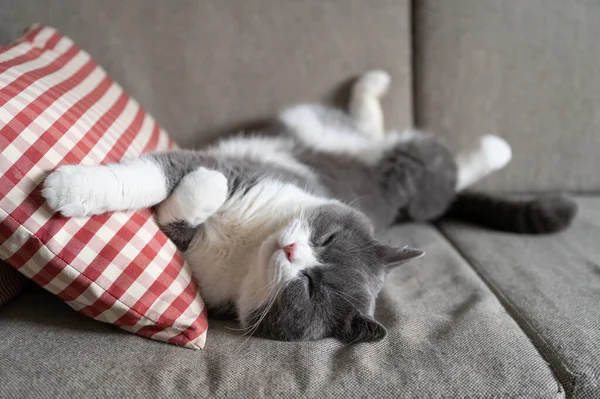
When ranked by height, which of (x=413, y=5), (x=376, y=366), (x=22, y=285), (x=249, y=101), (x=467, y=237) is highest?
(x=413, y=5)

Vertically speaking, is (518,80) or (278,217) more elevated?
(518,80)

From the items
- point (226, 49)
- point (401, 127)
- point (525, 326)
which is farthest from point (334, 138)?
point (525, 326)

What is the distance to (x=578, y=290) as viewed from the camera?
4.87 feet

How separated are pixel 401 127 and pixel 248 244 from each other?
1063 mm

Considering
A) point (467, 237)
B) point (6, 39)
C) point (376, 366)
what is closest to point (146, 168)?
point (376, 366)

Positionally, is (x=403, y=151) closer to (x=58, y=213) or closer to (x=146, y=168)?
(x=146, y=168)

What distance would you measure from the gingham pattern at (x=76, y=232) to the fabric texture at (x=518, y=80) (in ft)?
4.54

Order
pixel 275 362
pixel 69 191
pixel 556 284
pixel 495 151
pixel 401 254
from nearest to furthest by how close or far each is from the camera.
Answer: pixel 69 191 < pixel 275 362 < pixel 401 254 < pixel 556 284 < pixel 495 151

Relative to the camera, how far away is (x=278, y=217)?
4.73ft

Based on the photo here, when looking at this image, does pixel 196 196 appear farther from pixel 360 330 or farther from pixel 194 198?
pixel 360 330

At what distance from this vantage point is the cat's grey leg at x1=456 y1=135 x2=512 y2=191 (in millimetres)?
1988

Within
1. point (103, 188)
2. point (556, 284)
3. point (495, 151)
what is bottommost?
point (556, 284)

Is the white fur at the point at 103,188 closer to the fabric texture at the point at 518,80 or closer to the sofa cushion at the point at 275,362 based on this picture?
the sofa cushion at the point at 275,362

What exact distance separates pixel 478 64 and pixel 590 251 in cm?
90
